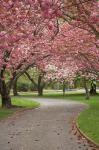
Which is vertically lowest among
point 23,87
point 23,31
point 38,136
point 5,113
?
point 38,136

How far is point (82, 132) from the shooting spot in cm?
1952

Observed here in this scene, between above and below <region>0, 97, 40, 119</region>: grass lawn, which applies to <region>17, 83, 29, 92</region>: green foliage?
above

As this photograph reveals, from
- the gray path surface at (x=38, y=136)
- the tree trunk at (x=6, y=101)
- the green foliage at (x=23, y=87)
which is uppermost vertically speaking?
the green foliage at (x=23, y=87)

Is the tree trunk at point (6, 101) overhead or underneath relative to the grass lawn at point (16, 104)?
overhead

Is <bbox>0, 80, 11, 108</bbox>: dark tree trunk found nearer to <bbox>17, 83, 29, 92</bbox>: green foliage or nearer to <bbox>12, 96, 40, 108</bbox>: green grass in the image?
<bbox>12, 96, 40, 108</bbox>: green grass

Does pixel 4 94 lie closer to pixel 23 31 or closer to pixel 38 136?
pixel 38 136

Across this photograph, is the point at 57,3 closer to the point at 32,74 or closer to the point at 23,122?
the point at 23,122

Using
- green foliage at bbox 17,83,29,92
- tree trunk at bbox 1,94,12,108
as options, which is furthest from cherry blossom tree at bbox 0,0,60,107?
green foliage at bbox 17,83,29,92

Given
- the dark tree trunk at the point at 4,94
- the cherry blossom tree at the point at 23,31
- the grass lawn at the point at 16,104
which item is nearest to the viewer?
the cherry blossom tree at the point at 23,31

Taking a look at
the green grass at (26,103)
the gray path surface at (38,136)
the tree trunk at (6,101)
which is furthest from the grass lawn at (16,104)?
the gray path surface at (38,136)

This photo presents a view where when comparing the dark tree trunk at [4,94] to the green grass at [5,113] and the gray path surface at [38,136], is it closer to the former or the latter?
the green grass at [5,113]

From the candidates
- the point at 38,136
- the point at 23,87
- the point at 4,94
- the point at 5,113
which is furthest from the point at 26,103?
the point at 23,87

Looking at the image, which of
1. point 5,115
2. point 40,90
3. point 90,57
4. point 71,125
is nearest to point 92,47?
point 90,57

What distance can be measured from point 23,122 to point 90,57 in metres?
6.01
